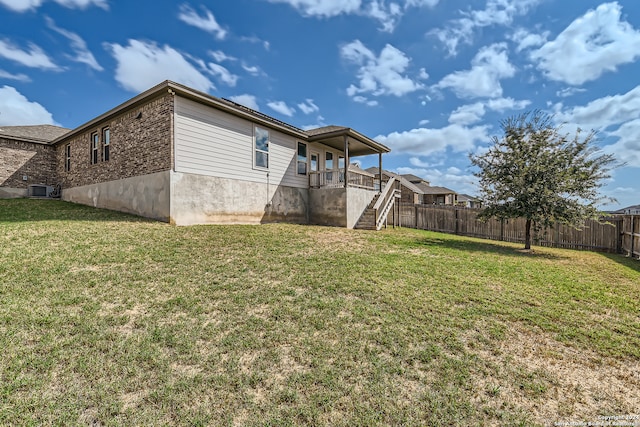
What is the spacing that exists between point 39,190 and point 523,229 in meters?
26.0

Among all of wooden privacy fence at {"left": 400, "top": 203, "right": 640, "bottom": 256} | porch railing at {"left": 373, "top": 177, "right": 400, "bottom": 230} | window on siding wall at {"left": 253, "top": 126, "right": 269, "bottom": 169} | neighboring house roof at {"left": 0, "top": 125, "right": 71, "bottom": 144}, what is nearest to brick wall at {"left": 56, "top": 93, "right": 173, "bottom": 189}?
window on siding wall at {"left": 253, "top": 126, "right": 269, "bottom": 169}

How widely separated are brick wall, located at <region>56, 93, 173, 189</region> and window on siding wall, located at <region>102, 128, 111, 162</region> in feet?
0.78

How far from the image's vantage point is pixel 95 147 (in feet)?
44.8

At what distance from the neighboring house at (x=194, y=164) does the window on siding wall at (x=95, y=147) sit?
0.05m

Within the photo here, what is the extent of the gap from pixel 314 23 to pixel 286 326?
12.2m

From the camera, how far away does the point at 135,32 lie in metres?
10.9

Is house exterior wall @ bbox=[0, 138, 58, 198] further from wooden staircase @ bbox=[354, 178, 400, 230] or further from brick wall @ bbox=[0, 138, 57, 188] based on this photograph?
wooden staircase @ bbox=[354, 178, 400, 230]

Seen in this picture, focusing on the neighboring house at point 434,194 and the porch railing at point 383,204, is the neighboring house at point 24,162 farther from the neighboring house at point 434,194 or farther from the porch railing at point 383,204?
the neighboring house at point 434,194

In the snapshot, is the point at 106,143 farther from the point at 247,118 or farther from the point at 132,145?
the point at 247,118

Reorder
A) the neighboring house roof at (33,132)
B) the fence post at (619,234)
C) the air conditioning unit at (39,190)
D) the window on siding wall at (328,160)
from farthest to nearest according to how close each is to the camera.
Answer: the window on siding wall at (328,160), the air conditioning unit at (39,190), the neighboring house roof at (33,132), the fence post at (619,234)

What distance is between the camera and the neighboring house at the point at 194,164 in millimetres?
9961

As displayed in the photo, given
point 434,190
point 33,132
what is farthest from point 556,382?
point 434,190

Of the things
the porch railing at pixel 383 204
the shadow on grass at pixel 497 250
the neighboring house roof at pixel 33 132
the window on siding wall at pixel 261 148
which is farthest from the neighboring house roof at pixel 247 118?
the shadow on grass at pixel 497 250

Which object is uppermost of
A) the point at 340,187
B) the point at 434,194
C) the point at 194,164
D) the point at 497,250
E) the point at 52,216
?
the point at 434,194
